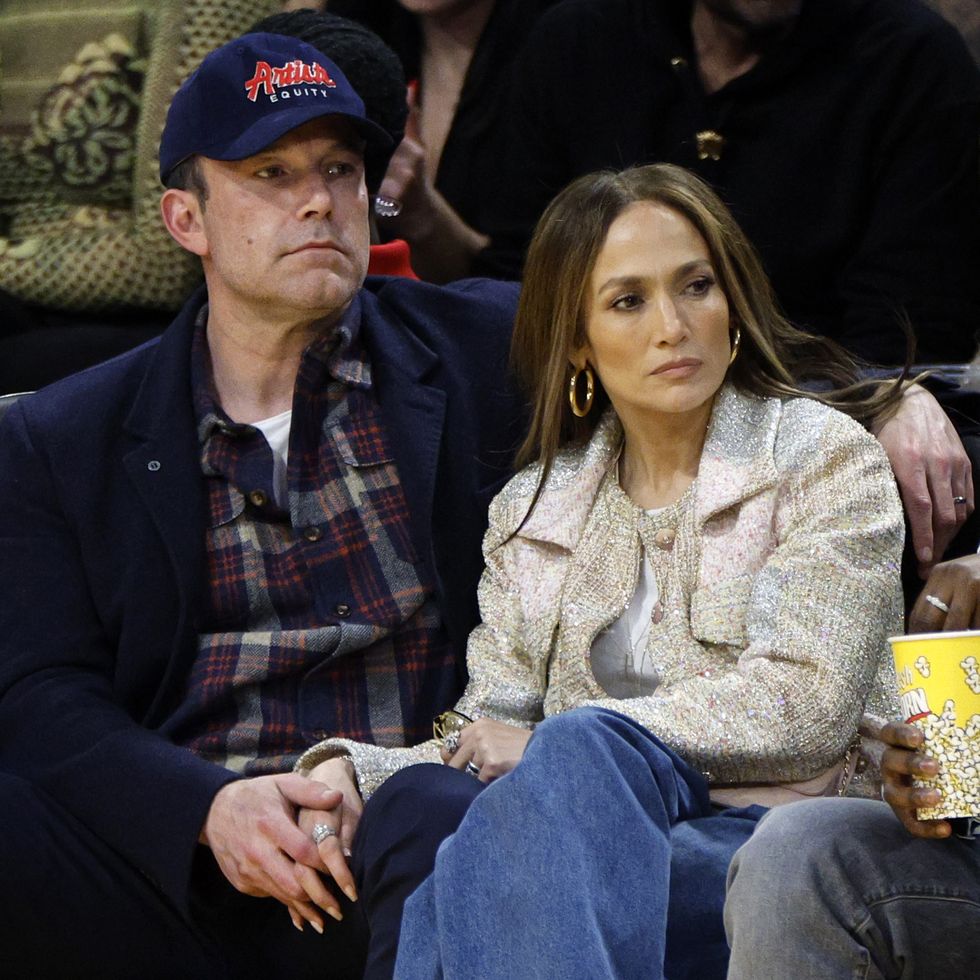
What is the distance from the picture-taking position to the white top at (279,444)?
107 inches

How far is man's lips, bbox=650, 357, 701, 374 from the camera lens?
242cm

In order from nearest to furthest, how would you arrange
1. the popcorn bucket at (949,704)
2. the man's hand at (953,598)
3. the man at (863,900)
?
the popcorn bucket at (949,704)
the man at (863,900)
the man's hand at (953,598)

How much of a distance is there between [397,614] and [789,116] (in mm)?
1134

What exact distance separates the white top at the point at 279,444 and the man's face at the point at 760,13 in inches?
40.9

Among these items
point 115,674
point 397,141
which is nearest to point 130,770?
point 115,674

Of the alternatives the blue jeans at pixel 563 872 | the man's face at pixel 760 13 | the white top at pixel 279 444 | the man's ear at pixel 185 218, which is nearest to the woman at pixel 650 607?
the blue jeans at pixel 563 872

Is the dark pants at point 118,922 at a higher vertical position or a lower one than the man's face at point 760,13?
lower

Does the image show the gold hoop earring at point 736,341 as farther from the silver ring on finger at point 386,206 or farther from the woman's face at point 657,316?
the silver ring on finger at point 386,206

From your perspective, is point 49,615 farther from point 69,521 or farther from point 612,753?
point 612,753

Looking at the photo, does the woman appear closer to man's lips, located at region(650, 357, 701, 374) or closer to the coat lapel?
man's lips, located at region(650, 357, 701, 374)

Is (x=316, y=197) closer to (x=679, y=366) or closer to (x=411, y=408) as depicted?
(x=411, y=408)

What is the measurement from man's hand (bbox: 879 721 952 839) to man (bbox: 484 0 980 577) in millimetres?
1292

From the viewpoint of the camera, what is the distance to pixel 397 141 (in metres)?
3.17

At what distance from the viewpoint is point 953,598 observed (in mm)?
2082
